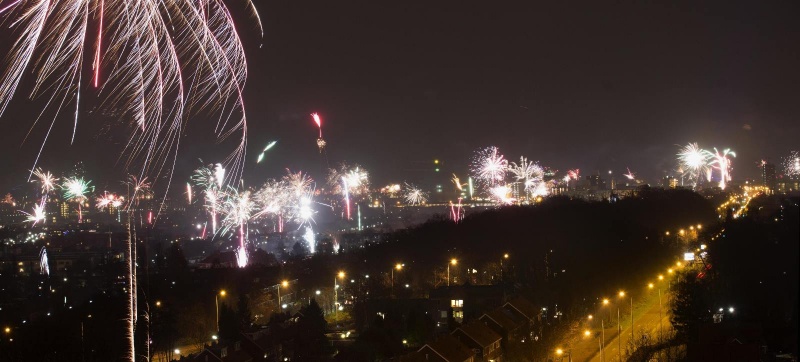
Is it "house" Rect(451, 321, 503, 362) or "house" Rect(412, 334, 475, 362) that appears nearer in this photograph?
"house" Rect(412, 334, 475, 362)

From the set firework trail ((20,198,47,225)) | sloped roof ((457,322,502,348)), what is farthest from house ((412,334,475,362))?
firework trail ((20,198,47,225))

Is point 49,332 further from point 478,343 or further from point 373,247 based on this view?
point 373,247

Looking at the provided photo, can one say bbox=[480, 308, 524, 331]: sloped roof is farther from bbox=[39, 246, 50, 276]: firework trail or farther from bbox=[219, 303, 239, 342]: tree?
bbox=[39, 246, 50, 276]: firework trail

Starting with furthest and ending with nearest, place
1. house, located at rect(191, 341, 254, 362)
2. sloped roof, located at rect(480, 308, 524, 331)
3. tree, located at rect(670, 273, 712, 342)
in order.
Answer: sloped roof, located at rect(480, 308, 524, 331) → tree, located at rect(670, 273, 712, 342) → house, located at rect(191, 341, 254, 362)

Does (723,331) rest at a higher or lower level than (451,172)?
lower

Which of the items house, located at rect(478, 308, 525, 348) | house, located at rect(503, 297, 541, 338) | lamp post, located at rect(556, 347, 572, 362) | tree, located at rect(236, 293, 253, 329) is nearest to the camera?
lamp post, located at rect(556, 347, 572, 362)

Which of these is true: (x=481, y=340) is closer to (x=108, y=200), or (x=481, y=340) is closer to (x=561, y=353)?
(x=561, y=353)

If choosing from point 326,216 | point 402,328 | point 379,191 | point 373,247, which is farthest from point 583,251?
point 379,191
